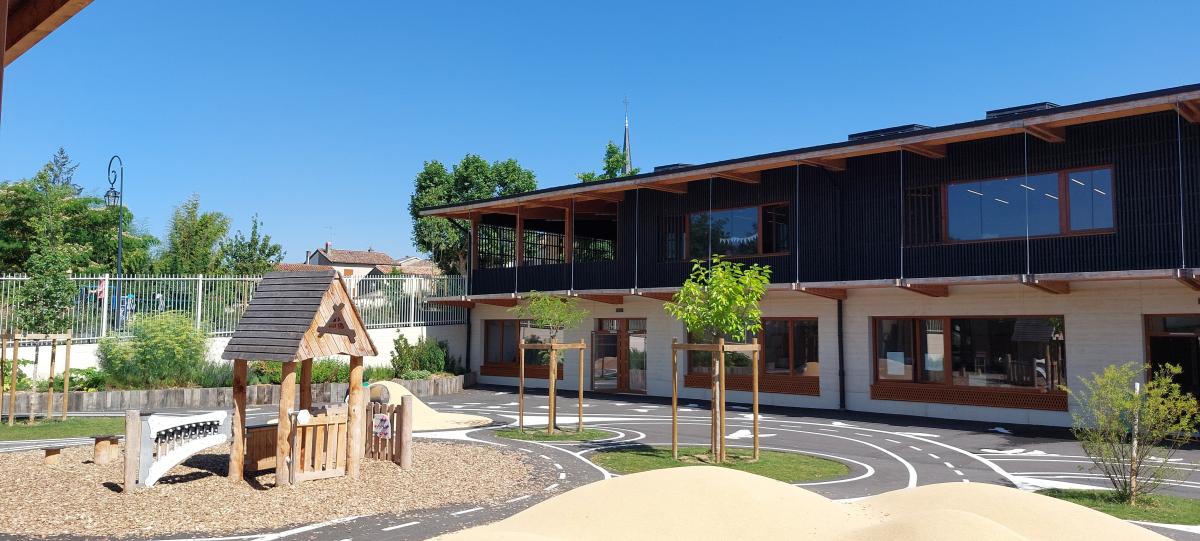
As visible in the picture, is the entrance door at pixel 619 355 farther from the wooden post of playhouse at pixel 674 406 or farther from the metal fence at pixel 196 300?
the wooden post of playhouse at pixel 674 406

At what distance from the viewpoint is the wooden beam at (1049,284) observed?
725 inches

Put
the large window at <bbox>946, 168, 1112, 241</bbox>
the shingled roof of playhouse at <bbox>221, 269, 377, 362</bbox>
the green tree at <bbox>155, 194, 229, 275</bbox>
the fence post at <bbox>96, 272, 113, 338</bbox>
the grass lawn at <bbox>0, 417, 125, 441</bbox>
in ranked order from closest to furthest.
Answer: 1. the shingled roof of playhouse at <bbox>221, 269, 377, 362</bbox>
2. the grass lawn at <bbox>0, 417, 125, 441</bbox>
3. the large window at <bbox>946, 168, 1112, 241</bbox>
4. the fence post at <bbox>96, 272, 113, 338</bbox>
5. the green tree at <bbox>155, 194, 229, 275</bbox>

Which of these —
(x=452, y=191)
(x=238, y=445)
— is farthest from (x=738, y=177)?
(x=452, y=191)

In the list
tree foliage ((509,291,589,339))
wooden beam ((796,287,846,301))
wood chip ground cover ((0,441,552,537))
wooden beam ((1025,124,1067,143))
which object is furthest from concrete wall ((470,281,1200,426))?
wood chip ground cover ((0,441,552,537))

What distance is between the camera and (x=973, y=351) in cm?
2083

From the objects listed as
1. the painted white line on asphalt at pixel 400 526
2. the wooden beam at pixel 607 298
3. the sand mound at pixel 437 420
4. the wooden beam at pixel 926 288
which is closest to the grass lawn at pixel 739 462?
the painted white line on asphalt at pixel 400 526

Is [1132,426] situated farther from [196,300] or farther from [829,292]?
[196,300]

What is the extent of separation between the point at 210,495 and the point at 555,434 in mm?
8099

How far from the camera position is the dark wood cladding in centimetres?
1764

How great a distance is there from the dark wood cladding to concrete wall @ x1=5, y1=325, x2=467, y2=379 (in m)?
7.68

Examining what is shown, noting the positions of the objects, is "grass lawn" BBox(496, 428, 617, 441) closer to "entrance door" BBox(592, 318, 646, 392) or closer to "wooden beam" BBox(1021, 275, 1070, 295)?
"entrance door" BBox(592, 318, 646, 392)

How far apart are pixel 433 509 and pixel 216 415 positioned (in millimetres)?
4373

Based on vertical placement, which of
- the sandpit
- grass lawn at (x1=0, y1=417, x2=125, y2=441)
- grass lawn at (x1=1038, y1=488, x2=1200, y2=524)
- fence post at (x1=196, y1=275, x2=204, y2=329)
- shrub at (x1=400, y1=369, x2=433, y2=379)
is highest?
fence post at (x1=196, y1=275, x2=204, y2=329)

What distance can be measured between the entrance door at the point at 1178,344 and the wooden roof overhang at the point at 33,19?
67.0ft
